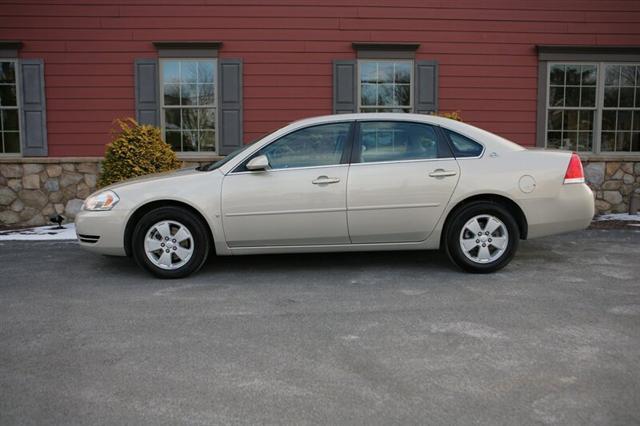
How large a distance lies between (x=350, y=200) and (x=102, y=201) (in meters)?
2.38

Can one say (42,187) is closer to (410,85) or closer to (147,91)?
(147,91)

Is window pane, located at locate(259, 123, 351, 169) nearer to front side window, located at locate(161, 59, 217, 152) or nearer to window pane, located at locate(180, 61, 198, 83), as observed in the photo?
front side window, located at locate(161, 59, 217, 152)

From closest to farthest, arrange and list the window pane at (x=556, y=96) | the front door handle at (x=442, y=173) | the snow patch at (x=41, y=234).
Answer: the front door handle at (x=442, y=173), the snow patch at (x=41, y=234), the window pane at (x=556, y=96)

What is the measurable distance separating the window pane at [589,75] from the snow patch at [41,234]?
9.01 meters

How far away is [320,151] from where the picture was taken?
586 cm

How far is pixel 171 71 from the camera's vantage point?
34.1 feet

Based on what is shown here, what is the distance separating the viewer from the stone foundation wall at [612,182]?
35.0ft

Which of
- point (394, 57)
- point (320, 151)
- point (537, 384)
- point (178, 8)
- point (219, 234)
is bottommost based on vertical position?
point (537, 384)

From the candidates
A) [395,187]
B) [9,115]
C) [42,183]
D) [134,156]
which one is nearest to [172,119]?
[134,156]

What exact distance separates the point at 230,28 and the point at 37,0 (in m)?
3.21

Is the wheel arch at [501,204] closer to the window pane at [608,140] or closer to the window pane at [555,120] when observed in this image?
the window pane at [555,120]

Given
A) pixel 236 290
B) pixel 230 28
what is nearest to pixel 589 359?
pixel 236 290

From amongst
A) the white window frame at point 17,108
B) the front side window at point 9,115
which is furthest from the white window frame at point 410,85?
the front side window at point 9,115

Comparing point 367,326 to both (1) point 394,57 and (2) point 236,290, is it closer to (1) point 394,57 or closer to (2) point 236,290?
(2) point 236,290
